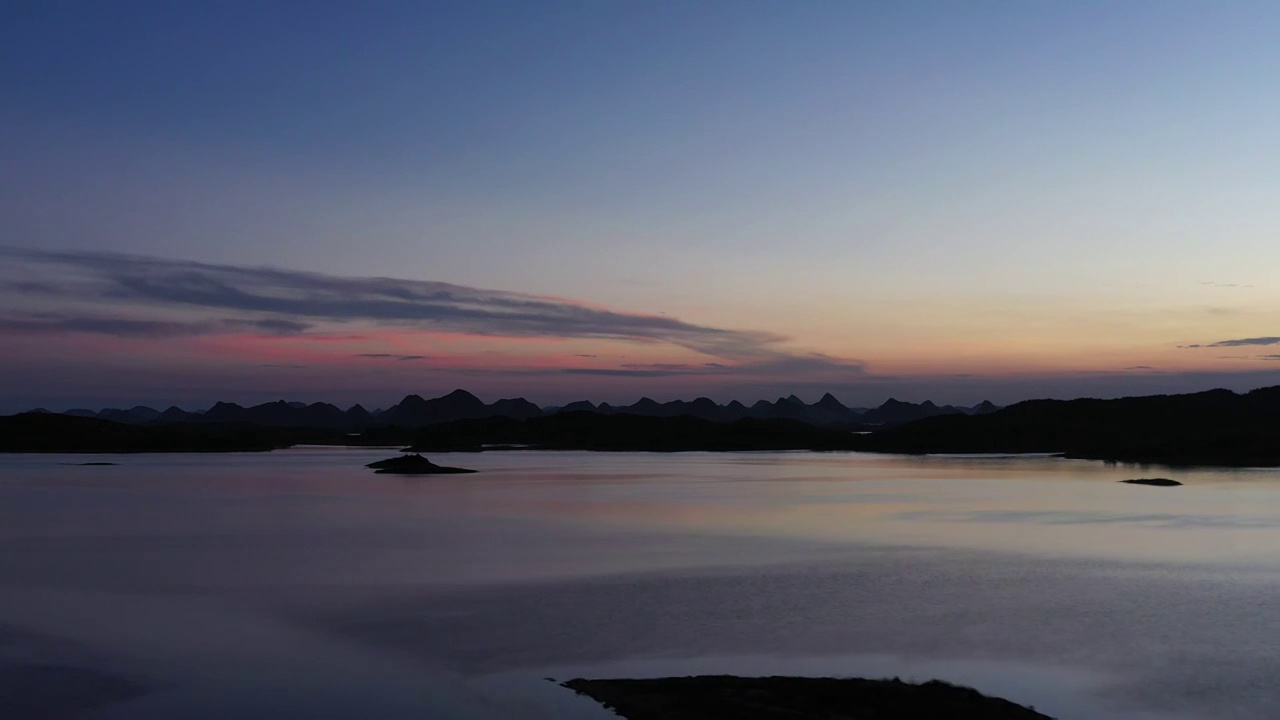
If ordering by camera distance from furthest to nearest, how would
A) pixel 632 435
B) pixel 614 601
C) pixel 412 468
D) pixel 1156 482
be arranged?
pixel 632 435, pixel 412 468, pixel 1156 482, pixel 614 601

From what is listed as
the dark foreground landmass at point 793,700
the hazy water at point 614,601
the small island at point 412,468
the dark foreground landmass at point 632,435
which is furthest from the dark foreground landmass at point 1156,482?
the dark foreground landmass at point 632,435

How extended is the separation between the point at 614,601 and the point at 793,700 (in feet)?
27.5

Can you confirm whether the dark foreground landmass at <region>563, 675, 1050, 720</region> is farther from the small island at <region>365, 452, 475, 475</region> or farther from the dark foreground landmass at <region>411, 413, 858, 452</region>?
the dark foreground landmass at <region>411, 413, 858, 452</region>

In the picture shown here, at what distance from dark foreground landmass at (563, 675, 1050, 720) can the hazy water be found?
Result: 697 mm

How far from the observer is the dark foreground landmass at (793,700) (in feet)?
36.9

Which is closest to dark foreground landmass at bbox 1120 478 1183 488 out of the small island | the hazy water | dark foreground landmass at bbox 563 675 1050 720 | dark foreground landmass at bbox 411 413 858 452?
the hazy water

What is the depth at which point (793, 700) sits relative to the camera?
1173 cm

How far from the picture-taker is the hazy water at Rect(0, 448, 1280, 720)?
13578 millimetres

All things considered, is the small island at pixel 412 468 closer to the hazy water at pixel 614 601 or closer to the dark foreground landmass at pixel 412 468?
the dark foreground landmass at pixel 412 468

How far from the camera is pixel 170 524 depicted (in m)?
36.2

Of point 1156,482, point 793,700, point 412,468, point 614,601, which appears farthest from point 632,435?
point 793,700

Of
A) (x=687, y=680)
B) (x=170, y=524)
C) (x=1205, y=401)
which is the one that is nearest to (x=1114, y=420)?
(x=1205, y=401)

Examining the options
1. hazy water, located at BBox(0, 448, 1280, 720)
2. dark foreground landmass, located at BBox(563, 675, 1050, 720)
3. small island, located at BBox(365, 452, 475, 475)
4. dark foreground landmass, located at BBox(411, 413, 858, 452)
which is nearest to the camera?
dark foreground landmass, located at BBox(563, 675, 1050, 720)

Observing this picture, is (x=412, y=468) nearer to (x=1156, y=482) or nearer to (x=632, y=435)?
(x=1156, y=482)
